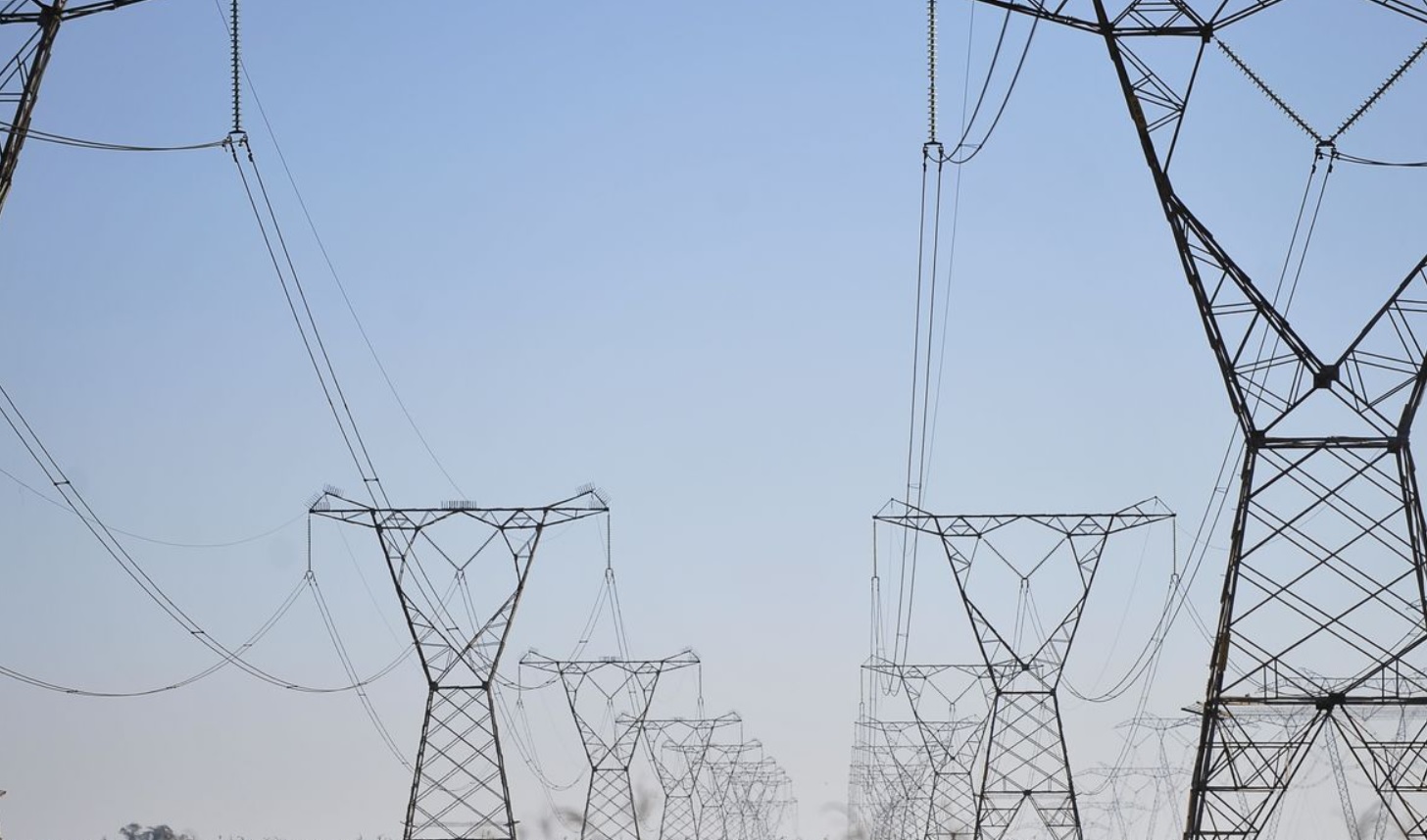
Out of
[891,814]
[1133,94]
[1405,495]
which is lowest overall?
A: [1405,495]

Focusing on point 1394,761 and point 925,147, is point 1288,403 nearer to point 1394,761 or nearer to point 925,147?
point 1394,761

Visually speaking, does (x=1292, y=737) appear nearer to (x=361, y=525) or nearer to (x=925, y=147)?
(x=925, y=147)

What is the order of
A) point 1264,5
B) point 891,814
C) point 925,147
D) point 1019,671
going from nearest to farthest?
point 1264,5 → point 925,147 → point 1019,671 → point 891,814

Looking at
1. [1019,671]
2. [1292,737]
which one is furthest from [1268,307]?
[1019,671]

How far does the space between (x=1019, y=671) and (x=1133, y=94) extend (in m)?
22.9

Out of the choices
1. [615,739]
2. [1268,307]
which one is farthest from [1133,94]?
[615,739]

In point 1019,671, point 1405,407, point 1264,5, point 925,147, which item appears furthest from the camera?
point 1019,671

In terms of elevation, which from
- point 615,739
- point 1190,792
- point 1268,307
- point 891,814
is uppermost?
point 891,814

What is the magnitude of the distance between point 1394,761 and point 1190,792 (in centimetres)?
313

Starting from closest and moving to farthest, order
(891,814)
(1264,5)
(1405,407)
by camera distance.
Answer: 1. (1264,5)
2. (1405,407)
3. (891,814)

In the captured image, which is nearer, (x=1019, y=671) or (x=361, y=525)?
(x=361, y=525)

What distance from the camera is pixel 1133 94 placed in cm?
2800

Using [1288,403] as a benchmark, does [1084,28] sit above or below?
above

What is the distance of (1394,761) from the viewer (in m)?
29.5
